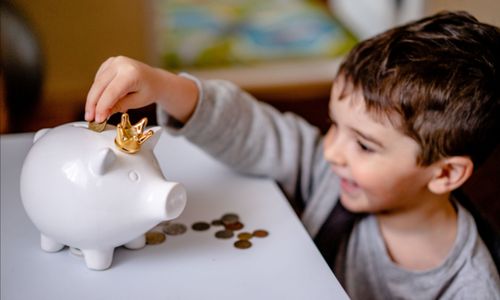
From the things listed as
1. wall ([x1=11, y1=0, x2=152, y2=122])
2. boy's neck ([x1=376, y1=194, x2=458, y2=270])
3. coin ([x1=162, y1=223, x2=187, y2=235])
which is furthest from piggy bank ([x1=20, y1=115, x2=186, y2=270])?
wall ([x1=11, y1=0, x2=152, y2=122])

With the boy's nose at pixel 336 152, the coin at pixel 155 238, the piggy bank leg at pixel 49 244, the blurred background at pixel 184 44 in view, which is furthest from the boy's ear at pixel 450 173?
the blurred background at pixel 184 44

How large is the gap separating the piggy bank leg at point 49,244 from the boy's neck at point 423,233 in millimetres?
469

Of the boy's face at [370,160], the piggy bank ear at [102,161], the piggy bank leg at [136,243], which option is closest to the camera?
the piggy bank ear at [102,161]

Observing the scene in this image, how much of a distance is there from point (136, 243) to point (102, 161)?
143 mm

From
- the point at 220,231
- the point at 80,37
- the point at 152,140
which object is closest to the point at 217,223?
the point at 220,231

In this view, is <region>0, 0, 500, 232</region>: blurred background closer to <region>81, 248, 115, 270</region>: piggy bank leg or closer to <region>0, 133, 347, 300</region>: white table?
<region>0, 133, 347, 300</region>: white table

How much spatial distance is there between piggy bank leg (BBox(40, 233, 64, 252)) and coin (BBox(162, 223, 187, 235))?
0.39ft

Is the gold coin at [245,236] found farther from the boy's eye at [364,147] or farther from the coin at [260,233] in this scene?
the boy's eye at [364,147]

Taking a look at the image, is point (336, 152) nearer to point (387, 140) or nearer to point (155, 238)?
point (387, 140)

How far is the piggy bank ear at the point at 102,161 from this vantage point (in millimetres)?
549

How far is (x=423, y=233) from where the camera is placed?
872mm

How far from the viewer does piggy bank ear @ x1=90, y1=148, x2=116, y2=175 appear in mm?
549

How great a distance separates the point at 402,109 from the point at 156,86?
0.97 ft

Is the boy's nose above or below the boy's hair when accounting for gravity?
below
